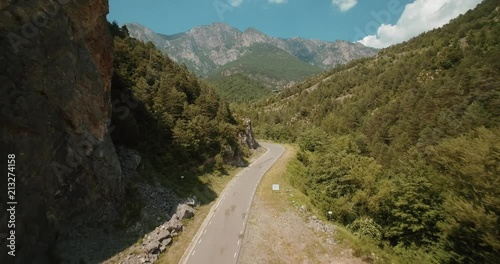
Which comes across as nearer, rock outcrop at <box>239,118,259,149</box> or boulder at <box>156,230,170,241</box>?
boulder at <box>156,230,170,241</box>

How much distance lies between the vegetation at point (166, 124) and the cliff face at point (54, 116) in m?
8.61

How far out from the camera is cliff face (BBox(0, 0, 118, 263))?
15.4m

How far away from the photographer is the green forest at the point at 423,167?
2055 centimetres

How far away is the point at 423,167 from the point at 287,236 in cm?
1689

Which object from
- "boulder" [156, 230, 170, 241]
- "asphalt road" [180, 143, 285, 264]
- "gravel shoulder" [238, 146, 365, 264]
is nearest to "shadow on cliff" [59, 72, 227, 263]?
"boulder" [156, 230, 170, 241]

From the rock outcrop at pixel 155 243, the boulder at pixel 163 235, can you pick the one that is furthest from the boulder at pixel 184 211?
the boulder at pixel 163 235

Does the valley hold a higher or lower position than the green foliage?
higher

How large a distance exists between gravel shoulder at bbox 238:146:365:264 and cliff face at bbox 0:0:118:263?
1206cm

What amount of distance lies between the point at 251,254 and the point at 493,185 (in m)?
17.7

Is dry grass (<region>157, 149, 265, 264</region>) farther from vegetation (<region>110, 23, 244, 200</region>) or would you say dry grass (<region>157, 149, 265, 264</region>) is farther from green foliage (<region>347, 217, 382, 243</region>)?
green foliage (<region>347, 217, 382, 243</region>)

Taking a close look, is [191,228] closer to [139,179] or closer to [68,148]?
[139,179]

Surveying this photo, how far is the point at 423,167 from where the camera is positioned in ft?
101

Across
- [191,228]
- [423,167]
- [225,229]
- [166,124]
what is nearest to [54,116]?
[191,228]

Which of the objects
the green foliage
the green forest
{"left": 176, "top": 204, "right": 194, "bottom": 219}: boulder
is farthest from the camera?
the green foliage
